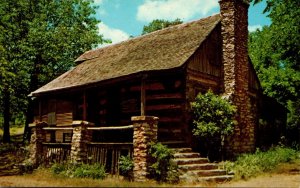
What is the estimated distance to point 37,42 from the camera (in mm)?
31016

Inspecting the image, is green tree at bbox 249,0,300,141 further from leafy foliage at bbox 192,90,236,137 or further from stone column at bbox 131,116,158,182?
stone column at bbox 131,116,158,182

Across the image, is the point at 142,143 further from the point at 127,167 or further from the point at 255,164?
the point at 255,164

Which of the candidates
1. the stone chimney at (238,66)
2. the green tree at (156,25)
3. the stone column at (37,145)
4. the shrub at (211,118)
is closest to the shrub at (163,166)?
the shrub at (211,118)

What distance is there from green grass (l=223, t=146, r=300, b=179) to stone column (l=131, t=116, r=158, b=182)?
3516mm

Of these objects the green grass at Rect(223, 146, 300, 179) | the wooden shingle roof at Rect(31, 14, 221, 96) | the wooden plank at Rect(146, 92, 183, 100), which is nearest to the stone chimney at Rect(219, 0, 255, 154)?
the wooden shingle roof at Rect(31, 14, 221, 96)

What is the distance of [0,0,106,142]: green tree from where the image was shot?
100 feet

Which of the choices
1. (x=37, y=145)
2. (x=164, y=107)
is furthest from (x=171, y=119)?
(x=37, y=145)

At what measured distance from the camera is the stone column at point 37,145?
1749 centimetres

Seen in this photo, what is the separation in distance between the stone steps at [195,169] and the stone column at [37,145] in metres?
6.90

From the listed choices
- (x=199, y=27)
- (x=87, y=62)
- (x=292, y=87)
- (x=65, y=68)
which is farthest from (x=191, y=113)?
(x=65, y=68)

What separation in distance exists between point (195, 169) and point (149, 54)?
21.5 feet

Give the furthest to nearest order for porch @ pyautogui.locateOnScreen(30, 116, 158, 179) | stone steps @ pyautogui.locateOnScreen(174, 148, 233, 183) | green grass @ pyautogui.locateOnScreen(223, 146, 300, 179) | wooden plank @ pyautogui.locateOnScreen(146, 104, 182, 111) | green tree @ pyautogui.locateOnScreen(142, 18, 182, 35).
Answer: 1. green tree @ pyautogui.locateOnScreen(142, 18, 182, 35)
2. wooden plank @ pyautogui.locateOnScreen(146, 104, 182, 111)
3. green grass @ pyautogui.locateOnScreen(223, 146, 300, 179)
4. porch @ pyautogui.locateOnScreen(30, 116, 158, 179)
5. stone steps @ pyautogui.locateOnScreen(174, 148, 233, 183)

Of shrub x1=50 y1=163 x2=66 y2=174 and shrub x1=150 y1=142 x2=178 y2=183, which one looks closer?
shrub x1=150 y1=142 x2=178 y2=183

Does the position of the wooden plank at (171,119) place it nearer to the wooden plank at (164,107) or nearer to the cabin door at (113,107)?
the wooden plank at (164,107)
